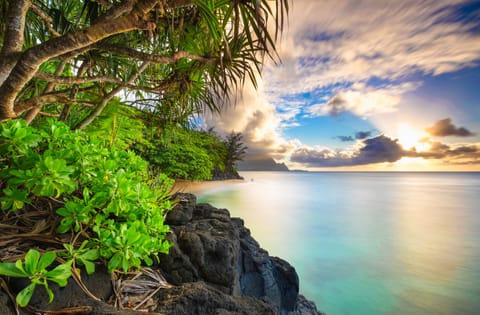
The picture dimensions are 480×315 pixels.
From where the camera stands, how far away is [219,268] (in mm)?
1202

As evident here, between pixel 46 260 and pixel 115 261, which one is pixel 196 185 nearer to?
pixel 115 261

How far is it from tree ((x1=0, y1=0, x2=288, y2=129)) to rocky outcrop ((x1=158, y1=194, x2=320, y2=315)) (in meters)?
0.99

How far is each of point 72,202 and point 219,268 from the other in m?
0.80

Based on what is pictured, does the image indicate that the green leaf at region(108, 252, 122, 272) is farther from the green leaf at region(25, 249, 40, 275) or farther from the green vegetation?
the green leaf at region(25, 249, 40, 275)

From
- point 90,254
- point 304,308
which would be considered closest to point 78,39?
point 90,254

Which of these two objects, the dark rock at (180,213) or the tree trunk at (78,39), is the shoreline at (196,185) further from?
the tree trunk at (78,39)

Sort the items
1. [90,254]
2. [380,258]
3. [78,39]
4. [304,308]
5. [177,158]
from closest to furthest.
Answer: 1. [90,254]
2. [78,39]
3. [304,308]
4. [380,258]
5. [177,158]

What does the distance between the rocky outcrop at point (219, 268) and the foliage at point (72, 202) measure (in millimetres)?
269

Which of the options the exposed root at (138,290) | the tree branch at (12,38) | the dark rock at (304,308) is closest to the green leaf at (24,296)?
the exposed root at (138,290)

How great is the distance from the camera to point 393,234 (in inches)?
290

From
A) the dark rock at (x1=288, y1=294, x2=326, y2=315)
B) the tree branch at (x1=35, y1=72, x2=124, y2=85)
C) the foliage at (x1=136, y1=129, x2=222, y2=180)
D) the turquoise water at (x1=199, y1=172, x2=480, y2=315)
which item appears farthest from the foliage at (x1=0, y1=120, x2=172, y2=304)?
the foliage at (x1=136, y1=129, x2=222, y2=180)

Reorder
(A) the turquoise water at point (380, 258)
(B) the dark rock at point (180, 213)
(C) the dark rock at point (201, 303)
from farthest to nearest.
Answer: (A) the turquoise water at point (380, 258), (B) the dark rock at point (180, 213), (C) the dark rock at point (201, 303)

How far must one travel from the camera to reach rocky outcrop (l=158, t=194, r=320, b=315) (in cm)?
85

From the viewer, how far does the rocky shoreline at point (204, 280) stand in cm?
68
